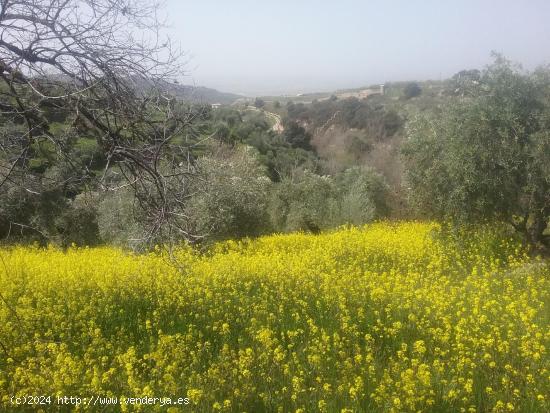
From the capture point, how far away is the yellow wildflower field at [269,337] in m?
4.22

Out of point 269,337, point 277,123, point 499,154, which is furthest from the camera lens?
point 277,123

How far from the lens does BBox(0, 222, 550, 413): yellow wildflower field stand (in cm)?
422

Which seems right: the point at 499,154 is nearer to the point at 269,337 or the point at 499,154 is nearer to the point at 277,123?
the point at 269,337

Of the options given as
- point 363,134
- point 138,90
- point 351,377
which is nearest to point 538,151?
point 351,377

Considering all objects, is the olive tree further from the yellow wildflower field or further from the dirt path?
the dirt path

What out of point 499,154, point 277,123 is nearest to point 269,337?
point 499,154

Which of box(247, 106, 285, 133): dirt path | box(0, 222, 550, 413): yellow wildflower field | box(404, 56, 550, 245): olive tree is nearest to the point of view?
box(0, 222, 550, 413): yellow wildflower field

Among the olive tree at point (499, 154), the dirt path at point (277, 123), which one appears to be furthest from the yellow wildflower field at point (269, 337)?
the dirt path at point (277, 123)

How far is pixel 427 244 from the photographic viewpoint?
1187 cm

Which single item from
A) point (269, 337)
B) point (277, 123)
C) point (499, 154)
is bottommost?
point (269, 337)

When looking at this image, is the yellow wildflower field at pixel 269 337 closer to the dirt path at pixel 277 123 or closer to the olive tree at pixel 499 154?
the olive tree at pixel 499 154

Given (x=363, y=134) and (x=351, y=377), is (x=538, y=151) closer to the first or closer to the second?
(x=351, y=377)

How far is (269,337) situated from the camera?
17.5ft

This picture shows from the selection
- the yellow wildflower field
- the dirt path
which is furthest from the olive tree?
the dirt path
